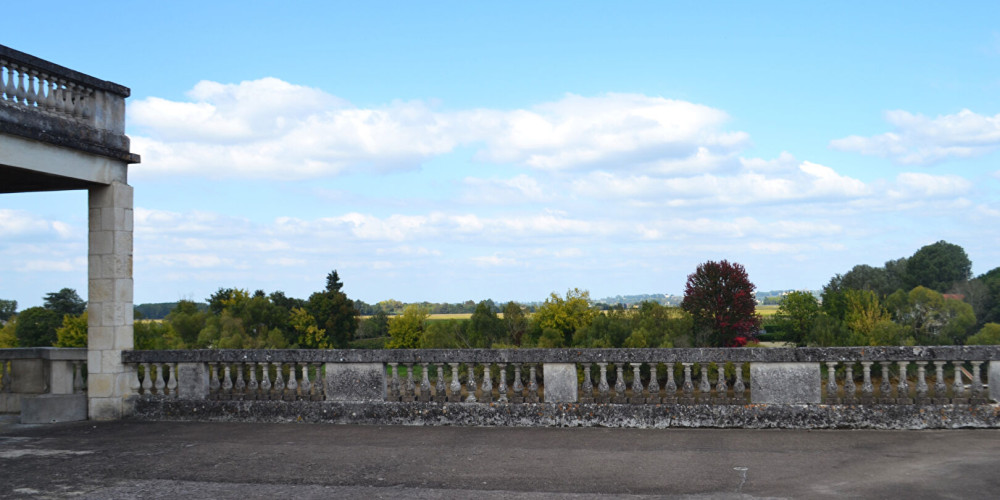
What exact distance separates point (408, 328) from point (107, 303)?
165ft

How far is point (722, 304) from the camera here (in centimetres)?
4578

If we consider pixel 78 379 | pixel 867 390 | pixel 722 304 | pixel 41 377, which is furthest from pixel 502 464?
pixel 722 304

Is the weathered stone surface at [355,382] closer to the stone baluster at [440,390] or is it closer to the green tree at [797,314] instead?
the stone baluster at [440,390]

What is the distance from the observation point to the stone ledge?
6980 mm

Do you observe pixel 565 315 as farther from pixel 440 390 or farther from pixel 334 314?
pixel 440 390

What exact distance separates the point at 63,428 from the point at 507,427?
5.41 meters

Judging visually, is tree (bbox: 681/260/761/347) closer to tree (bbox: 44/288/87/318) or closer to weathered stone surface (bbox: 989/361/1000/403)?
weathered stone surface (bbox: 989/361/1000/403)

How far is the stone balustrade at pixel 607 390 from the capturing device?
7043mm

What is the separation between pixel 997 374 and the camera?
6941 mm

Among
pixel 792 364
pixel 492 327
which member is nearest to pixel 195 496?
pixel 792 364

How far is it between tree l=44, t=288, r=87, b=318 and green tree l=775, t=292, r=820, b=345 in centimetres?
6480

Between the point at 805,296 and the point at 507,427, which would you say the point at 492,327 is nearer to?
the point at 805,296

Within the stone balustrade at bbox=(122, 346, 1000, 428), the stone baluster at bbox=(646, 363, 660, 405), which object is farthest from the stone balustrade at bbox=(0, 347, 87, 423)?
the stone baluster at bbox=(646, 363, 660, 405)

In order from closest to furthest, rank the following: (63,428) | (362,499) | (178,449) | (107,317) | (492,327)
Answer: (362,499)
(178,449)
(63,428)
(107,317)
(492,327)
